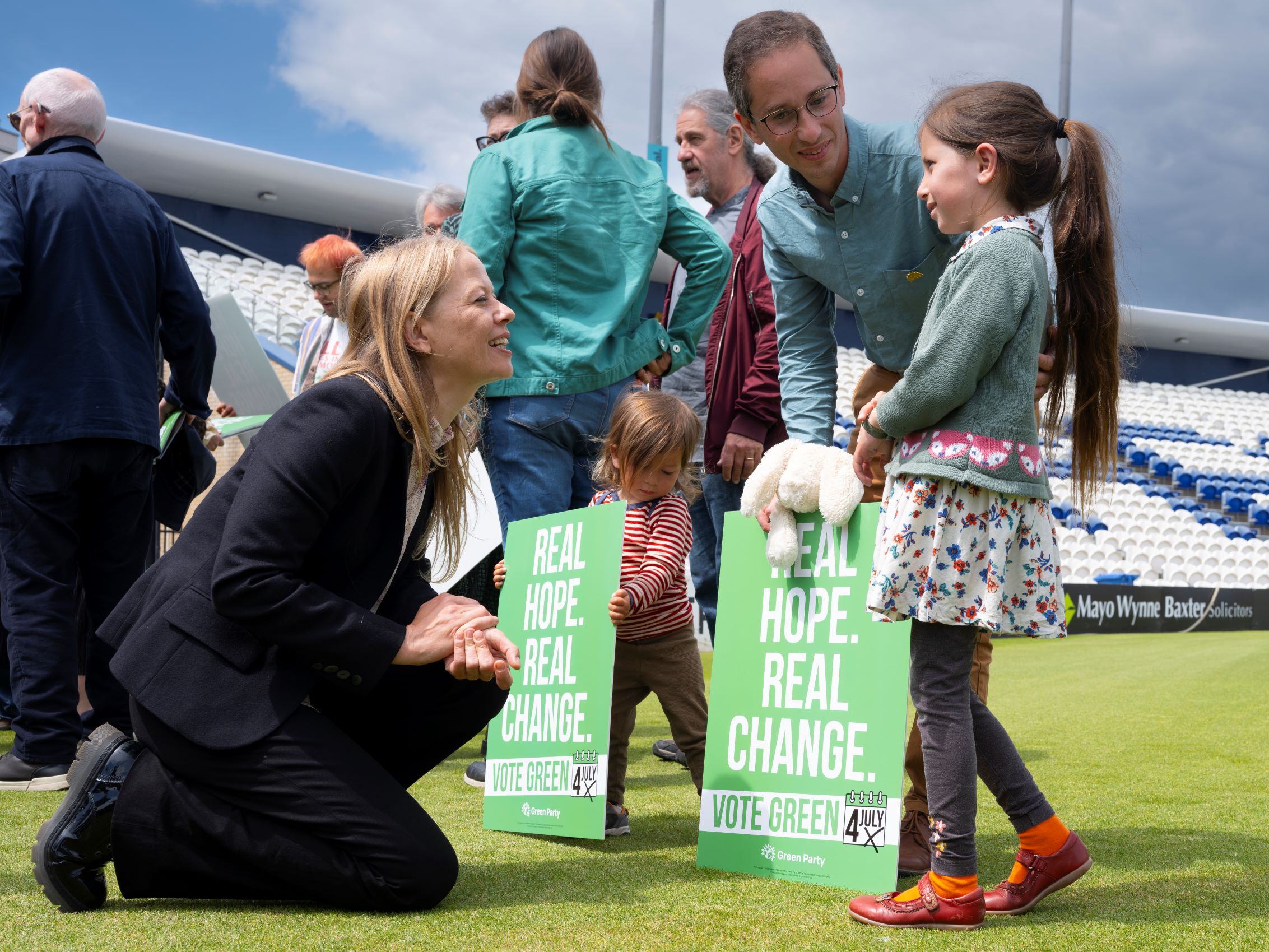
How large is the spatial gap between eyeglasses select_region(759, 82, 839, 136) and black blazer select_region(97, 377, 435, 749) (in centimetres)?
92

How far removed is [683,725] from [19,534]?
5.12ft

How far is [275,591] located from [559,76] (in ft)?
5.29

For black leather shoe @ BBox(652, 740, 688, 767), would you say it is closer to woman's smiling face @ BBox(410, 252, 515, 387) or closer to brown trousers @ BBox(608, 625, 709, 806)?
brown trousers @ BBox(608, 625, 709, 806)

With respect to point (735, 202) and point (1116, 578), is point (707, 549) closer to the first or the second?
point (735, 202)

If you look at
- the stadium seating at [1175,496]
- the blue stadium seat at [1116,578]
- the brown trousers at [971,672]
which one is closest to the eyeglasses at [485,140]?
the brown trousers at [971,672]

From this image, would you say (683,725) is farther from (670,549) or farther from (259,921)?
(259,921)

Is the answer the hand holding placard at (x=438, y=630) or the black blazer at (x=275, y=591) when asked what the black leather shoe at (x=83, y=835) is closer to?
the black blazer at (x=275, y=591)

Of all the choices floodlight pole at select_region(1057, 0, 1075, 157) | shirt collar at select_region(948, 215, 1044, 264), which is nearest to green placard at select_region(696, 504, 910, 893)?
shirt collar at select_region(948, 215, 1044, 264)

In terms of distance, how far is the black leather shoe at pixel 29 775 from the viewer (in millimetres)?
2445

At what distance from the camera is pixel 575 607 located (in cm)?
227

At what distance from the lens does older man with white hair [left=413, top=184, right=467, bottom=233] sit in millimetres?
3582

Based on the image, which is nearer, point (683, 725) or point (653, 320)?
point (683, 725)

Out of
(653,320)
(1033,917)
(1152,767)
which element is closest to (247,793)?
(1033,917)

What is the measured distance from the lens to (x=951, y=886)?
5.10 ft
